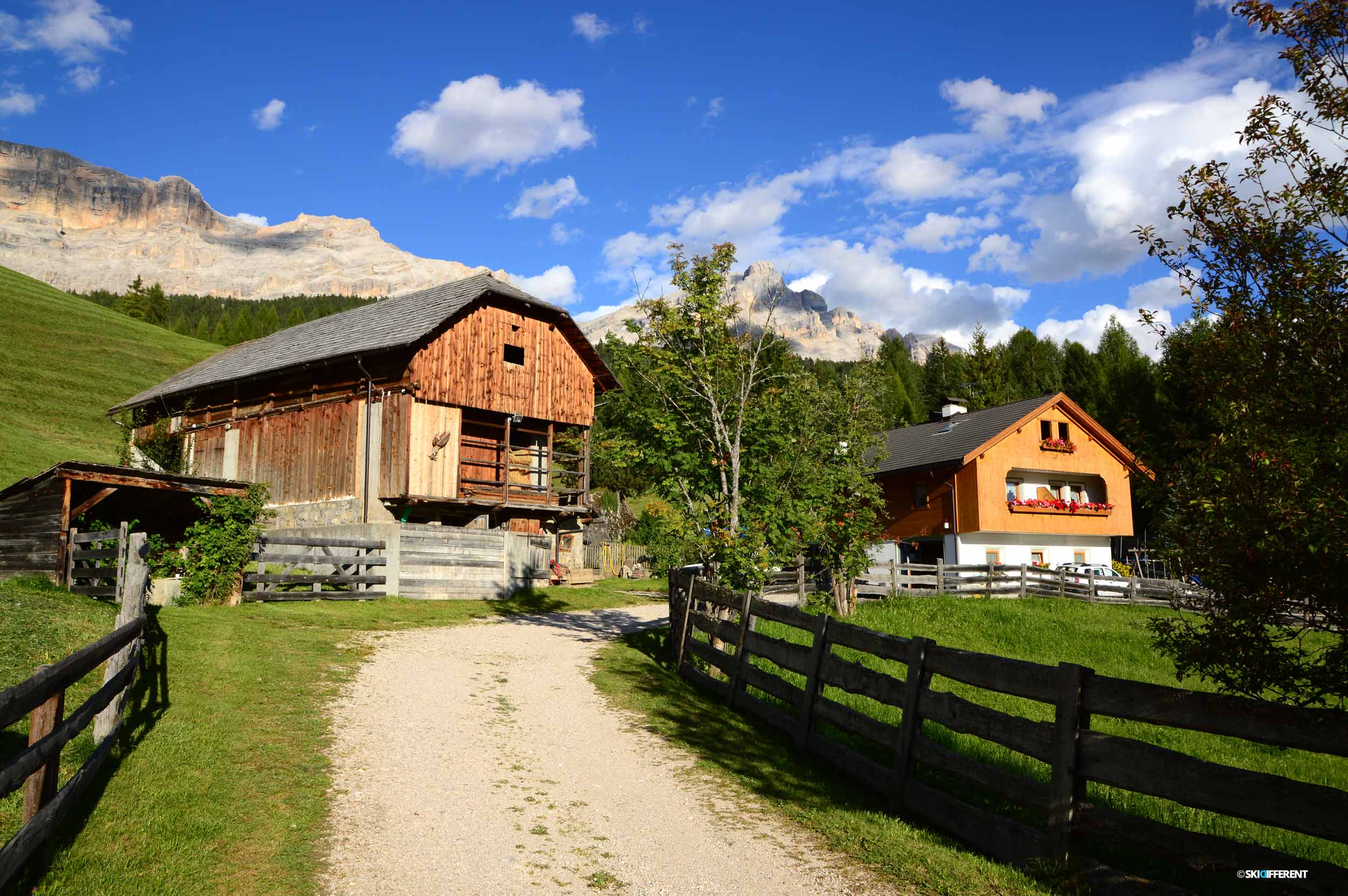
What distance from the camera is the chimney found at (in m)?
51.2

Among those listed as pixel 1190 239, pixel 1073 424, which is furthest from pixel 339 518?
pixel 1073 424

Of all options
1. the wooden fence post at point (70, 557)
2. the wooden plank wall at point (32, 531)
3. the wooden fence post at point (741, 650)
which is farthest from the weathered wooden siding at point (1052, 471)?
the wooden plank wall at point (32, 531)

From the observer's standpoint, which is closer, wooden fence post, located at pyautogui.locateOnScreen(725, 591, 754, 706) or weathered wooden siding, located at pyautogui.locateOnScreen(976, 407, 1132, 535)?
wooden fence post, located at pyautogui.locateOnScreen(725, 591, 754, 706)

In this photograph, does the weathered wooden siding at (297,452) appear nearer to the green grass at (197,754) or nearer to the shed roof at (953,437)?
the green grass at (197,754)

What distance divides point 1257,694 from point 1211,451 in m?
1.58

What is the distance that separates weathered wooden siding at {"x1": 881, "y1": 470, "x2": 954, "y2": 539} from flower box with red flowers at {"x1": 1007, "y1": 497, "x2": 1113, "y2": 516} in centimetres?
303

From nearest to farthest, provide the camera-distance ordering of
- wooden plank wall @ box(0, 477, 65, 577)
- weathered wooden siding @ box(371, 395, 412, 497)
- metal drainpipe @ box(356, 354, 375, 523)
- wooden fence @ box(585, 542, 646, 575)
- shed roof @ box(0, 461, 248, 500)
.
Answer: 1. shed roof @ box(0, 461, 248, 500)
2. wooden plank wall @ box(0, 477, 65, 577)
3. weathered wooden siding @ box(371, 395, 412, 497)
4. metal drainpipe @ box(356, 354, 375, 523)
5. wooden fence @ box(585, 542, 646, 575)

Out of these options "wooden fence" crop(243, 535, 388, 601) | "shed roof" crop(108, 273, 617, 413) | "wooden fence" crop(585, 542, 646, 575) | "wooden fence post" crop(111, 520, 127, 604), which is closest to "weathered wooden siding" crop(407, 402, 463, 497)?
"shed roof" crop(108, 273, 617, 413)

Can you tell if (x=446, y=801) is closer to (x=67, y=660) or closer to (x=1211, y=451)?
(x=67, y=660)

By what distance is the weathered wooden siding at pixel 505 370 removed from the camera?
27.6 meters

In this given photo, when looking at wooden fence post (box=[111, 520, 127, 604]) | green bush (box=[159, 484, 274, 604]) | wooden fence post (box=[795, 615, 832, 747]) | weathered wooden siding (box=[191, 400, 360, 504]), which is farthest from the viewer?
weathered wooden siding (box=[191, 400, 360, 504])

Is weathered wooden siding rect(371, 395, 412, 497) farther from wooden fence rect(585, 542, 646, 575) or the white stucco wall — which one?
the white stucco wall

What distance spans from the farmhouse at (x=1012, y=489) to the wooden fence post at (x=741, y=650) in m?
28.8

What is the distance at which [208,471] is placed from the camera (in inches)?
1257
